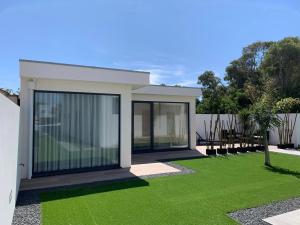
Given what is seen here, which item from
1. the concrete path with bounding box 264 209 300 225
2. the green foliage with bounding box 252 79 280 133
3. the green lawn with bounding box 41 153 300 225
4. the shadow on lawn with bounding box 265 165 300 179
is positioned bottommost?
the concrete path with bounding box 264 209 300 225

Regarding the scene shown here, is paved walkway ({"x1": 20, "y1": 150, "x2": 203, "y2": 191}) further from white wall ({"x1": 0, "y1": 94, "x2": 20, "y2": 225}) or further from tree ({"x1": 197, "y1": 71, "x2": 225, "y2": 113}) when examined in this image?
tree ({"x1": 197, "y1": 71, "x2": 225, "y2": 113})

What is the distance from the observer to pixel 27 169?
7633mm

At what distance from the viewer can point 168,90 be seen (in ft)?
43.4

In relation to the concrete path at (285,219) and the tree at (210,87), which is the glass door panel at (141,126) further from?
the tree at (210,87)

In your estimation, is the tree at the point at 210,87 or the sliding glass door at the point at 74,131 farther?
the tree at the point at 210,87

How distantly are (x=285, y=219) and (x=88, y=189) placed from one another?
4665 mm

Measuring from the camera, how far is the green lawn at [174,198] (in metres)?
4.81

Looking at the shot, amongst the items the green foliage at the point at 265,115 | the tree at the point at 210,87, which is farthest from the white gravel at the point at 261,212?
the tree at the point at 210,87

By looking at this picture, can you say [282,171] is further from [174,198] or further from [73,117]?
[73,117]

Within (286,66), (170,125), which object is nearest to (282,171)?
(170,125)

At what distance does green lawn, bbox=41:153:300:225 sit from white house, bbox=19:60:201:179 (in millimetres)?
1982

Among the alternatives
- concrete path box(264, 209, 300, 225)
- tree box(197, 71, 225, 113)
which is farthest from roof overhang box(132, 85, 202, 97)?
tree box(197, 71, 225, 113)

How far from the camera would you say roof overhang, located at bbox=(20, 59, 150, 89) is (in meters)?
7.36

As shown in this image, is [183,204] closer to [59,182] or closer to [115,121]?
[59,182]
